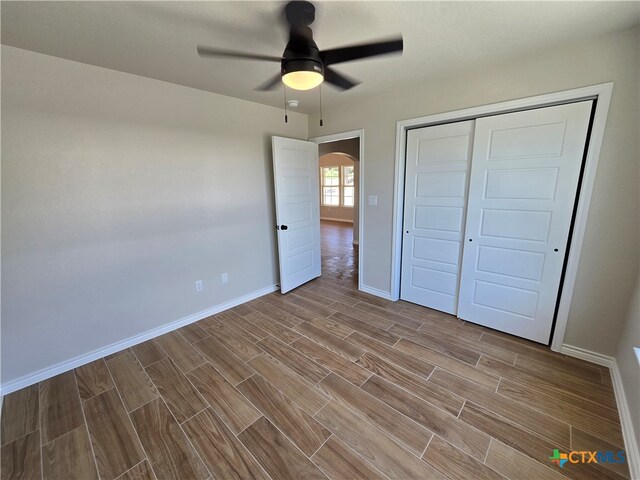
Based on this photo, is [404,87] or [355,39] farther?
[404,87]

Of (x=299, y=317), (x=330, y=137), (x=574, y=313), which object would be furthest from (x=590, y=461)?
(x=330, y=137)

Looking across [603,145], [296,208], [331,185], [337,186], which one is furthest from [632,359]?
[331,185]

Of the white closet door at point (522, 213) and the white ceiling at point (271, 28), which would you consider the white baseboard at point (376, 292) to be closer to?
the white closet door at point (522, 213)

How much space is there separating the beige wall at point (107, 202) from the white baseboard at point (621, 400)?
3.38 m

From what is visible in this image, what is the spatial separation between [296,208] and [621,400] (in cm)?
334

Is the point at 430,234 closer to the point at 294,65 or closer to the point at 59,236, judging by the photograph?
the point at 294,65

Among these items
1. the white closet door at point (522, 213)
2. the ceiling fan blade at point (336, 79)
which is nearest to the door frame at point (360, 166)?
the white closet door at point (522, 213)

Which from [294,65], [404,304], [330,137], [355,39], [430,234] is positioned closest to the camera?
[294,65]

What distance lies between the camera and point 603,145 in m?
1.93

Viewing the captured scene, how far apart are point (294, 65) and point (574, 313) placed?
9.40ft

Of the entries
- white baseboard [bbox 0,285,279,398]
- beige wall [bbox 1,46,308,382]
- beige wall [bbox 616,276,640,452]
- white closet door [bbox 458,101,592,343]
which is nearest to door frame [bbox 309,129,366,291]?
beige wall [bbox 1,46,308,382]

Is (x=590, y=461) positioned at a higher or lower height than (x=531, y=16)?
lower

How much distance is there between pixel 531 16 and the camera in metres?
1.62

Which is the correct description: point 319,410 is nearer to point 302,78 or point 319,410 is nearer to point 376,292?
point 376,292
